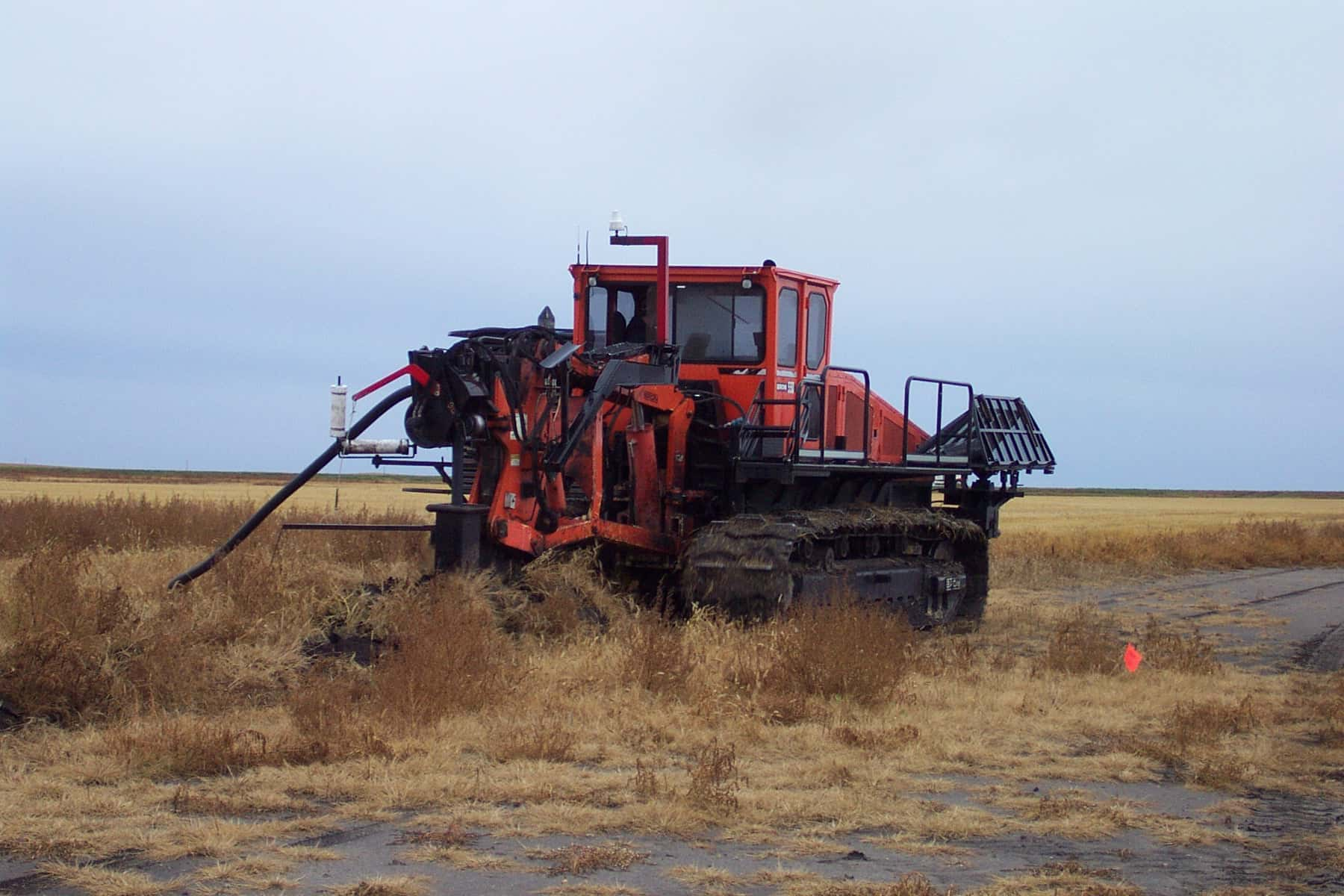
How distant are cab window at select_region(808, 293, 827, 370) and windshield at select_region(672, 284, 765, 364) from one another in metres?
0.91

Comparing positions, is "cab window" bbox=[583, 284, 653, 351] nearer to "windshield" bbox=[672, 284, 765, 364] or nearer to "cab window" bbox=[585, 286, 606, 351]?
"cab window" bbox=[585, 286, 606, 351]

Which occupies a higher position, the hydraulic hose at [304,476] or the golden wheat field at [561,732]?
the hydraulic hose at [304,476]

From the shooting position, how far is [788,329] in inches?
581

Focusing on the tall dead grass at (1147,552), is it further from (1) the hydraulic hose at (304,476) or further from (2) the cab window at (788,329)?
(1) the hydraulic hose at (304,476)

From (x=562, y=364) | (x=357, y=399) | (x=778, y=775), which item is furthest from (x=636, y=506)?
(x=778, y=775)

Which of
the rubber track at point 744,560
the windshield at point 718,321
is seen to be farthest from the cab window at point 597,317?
the rubber track at point 744,560

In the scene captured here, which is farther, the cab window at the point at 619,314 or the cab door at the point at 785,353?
the cab window at the point at 619,314

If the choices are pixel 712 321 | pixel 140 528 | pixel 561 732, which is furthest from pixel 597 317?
pixel 140 528

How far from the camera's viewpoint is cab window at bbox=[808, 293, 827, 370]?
15.2 metres

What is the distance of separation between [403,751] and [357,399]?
421cm

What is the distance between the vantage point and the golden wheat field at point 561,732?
21.4 feet

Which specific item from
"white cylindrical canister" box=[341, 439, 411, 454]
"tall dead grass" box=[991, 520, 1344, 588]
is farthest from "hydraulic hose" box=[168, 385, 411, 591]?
"tall dead grass" box=[991, 520, 1344, 588]

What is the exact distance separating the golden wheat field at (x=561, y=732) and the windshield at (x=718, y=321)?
10.4 ft

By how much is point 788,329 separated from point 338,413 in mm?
5134
